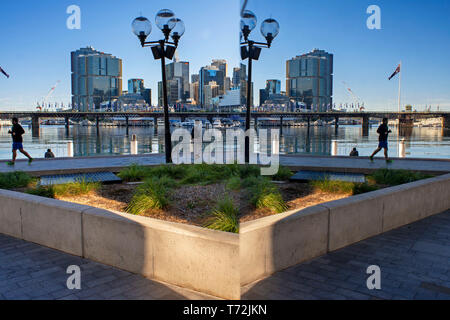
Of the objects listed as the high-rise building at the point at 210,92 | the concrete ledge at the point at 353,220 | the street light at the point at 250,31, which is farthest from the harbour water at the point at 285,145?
the concrete ledge at the point at 353,220

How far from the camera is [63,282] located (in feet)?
13.4

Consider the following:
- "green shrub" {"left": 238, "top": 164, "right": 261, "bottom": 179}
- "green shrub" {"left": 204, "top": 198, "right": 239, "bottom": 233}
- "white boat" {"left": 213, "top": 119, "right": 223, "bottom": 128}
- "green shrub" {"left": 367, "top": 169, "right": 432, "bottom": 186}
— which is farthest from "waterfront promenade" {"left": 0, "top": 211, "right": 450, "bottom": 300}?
"white boat" {"left": 213, "top": 119, "right": 223, "bottom": 128}

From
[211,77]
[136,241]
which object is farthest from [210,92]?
[136,241]

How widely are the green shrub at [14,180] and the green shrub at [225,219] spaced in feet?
16.7

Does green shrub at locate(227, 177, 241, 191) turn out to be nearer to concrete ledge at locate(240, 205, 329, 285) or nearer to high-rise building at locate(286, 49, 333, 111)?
concrete ledge at locate(240, 205, 329, 285)

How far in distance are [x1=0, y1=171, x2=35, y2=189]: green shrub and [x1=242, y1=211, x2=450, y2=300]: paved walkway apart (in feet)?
20.8

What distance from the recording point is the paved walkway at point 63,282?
12.4 ft

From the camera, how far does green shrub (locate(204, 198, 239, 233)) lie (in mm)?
4766

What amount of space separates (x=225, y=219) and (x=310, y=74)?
6.09 m

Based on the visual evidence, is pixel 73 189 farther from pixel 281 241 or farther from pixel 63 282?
pixel 281 241
